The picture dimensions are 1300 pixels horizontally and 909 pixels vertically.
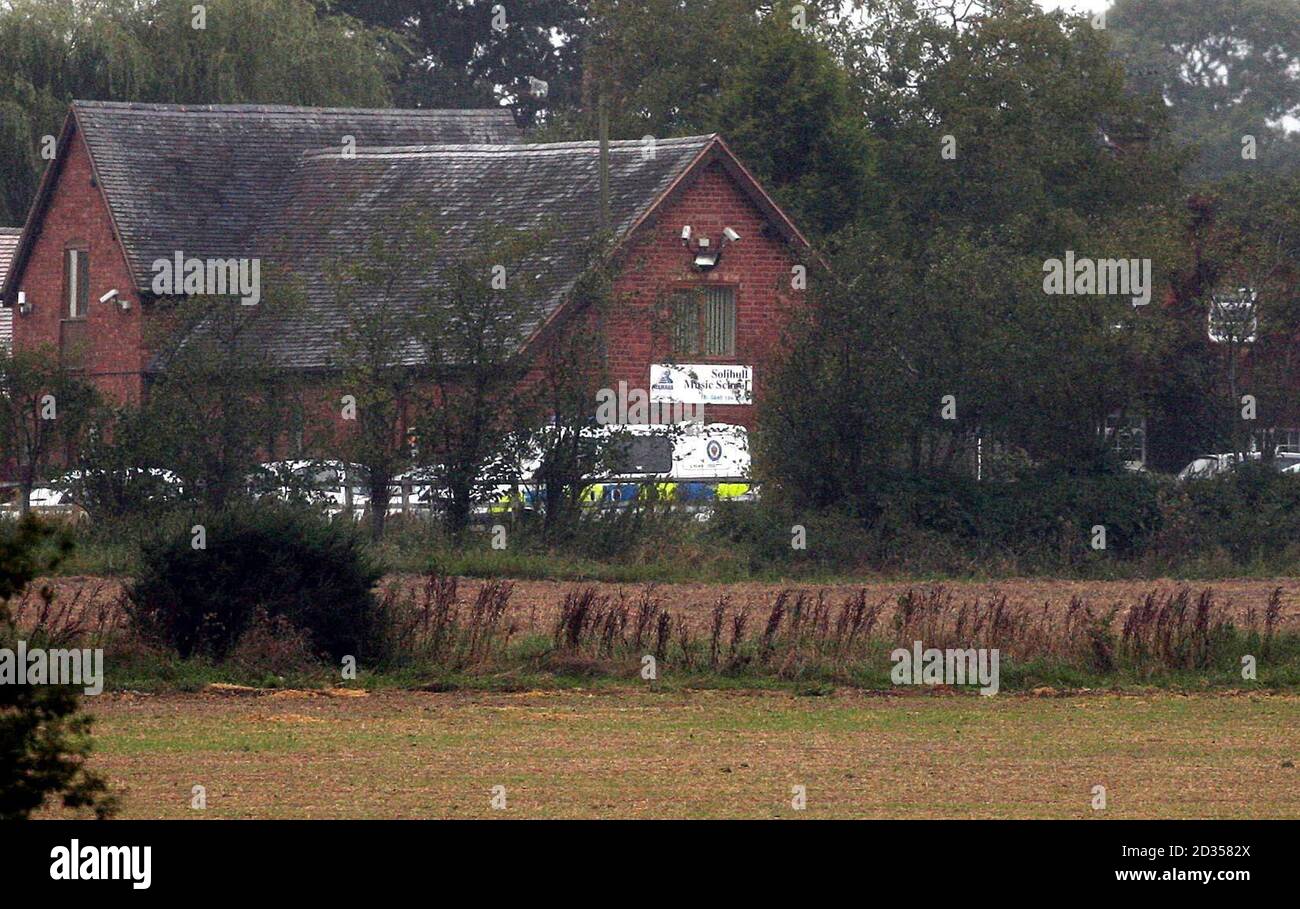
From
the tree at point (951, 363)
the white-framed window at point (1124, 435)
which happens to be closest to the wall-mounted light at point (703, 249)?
the tree at point (951, 363)

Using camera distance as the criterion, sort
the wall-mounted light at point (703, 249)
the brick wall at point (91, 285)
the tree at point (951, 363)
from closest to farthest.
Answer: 1. the tree at point (951, 363)
2. the wall-mounted light at point (703, 249)
3. the brick wall at point (91, 285)

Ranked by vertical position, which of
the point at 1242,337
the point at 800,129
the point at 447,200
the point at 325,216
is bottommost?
the point at 1242,337

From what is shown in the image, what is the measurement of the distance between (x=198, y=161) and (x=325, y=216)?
3.75 meters

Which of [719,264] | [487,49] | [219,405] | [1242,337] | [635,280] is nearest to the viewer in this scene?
[219,405]

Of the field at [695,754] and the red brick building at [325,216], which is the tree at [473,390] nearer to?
the red brick building at [325,216]

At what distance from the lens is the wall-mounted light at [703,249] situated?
125ft

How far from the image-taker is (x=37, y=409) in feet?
96.0

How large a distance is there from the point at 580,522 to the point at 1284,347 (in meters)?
15.3

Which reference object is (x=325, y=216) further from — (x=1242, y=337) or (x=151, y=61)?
(x=1242, y=337)

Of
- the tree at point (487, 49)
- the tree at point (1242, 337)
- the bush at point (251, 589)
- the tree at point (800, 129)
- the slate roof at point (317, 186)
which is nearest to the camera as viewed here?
the bush at point (251, 589)

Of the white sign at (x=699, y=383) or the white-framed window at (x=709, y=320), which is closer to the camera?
the white-framed window at (x=709, y=320)

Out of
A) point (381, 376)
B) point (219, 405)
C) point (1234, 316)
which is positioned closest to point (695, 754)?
point (381, 376)

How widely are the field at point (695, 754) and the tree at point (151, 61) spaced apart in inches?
1501
